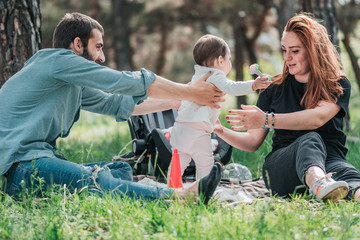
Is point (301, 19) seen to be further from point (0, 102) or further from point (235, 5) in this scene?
point (235, 5)

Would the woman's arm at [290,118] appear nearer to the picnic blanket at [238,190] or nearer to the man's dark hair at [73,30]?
the picnic blanket at [238,190]

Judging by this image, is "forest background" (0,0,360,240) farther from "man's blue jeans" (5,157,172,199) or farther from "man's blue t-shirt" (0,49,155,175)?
"man's blue t-shirt" (0,49,155,175)

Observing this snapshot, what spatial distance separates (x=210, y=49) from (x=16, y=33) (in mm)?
1825

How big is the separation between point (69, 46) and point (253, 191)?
1.74 m

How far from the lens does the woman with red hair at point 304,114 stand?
3.28 metres

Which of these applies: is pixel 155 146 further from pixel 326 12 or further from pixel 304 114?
pixel 326 12

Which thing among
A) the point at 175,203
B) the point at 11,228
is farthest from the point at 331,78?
the point at 11,228

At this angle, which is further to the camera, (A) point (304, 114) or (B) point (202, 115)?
(B) point (202, 115)

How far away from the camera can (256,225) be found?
7.60 feet

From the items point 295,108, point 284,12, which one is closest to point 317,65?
point 295,108

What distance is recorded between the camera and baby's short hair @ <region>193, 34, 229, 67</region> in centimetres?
358

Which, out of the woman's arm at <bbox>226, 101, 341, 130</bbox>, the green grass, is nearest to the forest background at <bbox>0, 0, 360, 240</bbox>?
the green grass

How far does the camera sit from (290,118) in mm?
3375

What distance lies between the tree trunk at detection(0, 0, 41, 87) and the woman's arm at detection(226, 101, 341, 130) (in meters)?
2.08
